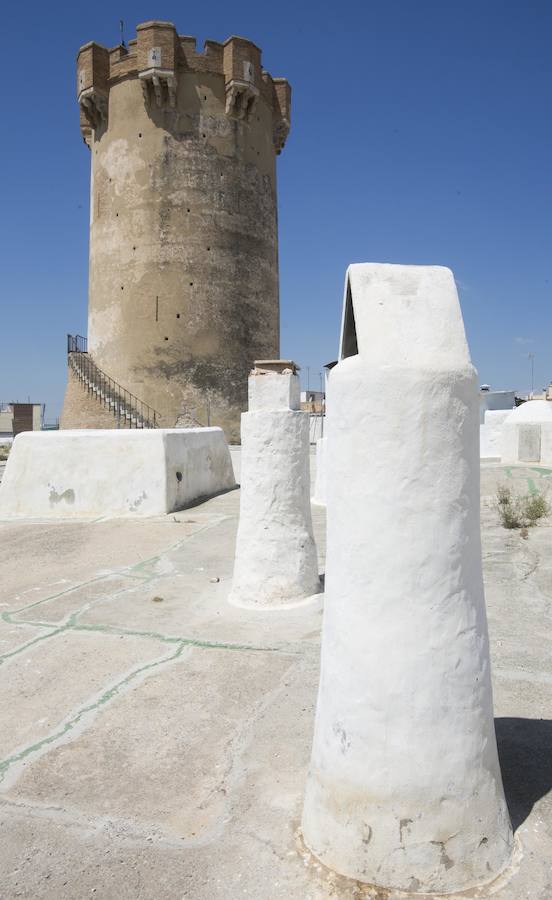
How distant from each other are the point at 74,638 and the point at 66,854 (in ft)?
6.91

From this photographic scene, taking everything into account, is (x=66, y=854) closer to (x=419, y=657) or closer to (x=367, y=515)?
(x=419, y=657)

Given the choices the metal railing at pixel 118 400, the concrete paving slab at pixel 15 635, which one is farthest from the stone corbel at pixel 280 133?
the concrete paving slab at pixel 15 635

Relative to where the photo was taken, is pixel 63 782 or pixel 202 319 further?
pixel 202 319

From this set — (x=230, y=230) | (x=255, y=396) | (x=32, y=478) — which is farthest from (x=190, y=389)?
(x=255, y=396)

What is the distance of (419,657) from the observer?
1.95 m

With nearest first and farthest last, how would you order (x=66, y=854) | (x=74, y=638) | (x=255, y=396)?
(x=66, y=854), (x=74, y=638), (x=255, y=396)

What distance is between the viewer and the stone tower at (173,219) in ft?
70.0

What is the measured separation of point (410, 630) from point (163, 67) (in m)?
22.7

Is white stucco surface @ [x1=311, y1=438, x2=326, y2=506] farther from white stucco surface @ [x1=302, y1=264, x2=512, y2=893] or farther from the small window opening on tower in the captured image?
white stucco surface @ [x1=302, y1=264, x2=512, y2=893]

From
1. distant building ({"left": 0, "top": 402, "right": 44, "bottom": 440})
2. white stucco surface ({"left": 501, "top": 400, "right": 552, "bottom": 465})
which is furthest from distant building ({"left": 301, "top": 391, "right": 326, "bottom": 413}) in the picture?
white stucco surface ({"left": 501, "top": 400, "right": 552, "bottom": 465})

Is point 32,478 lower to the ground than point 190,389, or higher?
lower

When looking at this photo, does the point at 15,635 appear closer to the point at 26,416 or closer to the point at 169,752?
the point at 169,752

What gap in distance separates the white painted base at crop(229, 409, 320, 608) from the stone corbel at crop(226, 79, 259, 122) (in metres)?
20.0

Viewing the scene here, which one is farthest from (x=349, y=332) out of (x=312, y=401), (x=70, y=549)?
(x=312, y=401)
